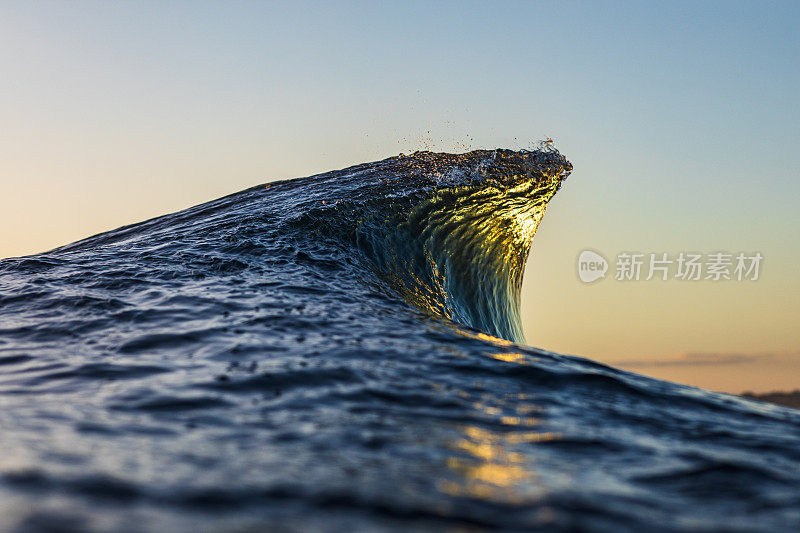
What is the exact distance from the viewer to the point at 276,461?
3100 mm

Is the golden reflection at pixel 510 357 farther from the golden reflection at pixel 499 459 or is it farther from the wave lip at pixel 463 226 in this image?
the wave lip at pixel 463 226

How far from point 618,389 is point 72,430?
12.2 ft

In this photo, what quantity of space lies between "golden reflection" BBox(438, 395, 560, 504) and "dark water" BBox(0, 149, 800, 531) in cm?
2

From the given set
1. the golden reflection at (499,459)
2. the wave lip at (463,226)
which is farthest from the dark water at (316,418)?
the wave lip at (463,226)

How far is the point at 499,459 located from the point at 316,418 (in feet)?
3.63

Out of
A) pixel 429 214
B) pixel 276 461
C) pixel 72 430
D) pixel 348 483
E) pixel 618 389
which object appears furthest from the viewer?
pixel 429 214

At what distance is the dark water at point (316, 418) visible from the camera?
270cm

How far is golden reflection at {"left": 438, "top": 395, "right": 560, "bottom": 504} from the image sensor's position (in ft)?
9.39

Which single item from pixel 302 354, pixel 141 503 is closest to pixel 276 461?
pixel 141 503

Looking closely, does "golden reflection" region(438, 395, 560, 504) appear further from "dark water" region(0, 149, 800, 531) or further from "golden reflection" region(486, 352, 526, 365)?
"golden reflection" region(486, 352, 526, 365)

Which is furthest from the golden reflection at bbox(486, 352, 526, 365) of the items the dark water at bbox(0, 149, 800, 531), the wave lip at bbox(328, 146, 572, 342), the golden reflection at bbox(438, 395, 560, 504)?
the wave lip at bbox(328, 146, 572, 342)

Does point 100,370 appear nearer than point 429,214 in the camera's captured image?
Yes

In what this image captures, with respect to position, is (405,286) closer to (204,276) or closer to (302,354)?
(204,276)

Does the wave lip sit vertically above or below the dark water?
above
